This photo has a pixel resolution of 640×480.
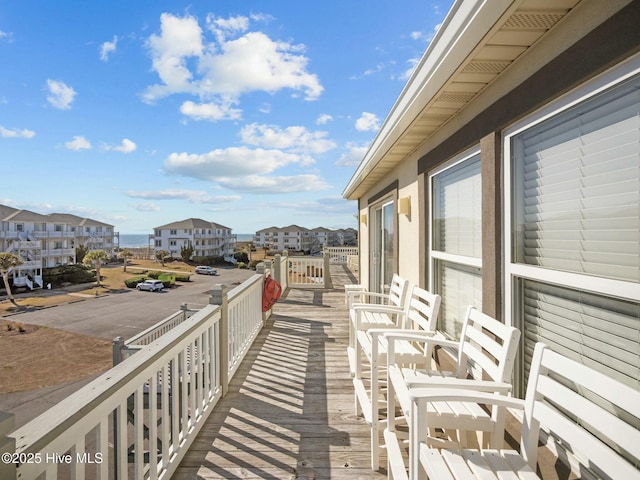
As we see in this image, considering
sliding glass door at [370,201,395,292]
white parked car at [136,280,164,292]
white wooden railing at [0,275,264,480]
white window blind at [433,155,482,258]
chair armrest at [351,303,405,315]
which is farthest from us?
white parked car at [136,280,164,292]

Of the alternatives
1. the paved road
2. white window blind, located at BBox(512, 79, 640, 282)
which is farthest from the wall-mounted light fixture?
the paved road

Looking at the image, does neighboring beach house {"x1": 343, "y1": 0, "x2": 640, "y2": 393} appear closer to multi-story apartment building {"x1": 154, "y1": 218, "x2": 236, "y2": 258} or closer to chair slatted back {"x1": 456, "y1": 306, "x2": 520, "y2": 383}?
chair slatted back {"x1": 456, "y1": 306, "x2": 520, "y2": 383}

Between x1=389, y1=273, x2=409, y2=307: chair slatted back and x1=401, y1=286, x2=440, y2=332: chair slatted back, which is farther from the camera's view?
x1=389, y1=273, x2=409, y2=307: chair slatted back

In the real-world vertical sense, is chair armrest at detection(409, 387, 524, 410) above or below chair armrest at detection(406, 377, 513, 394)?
above

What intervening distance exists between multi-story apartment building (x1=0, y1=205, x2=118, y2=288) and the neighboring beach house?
39336 millimetres

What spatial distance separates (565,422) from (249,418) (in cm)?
212

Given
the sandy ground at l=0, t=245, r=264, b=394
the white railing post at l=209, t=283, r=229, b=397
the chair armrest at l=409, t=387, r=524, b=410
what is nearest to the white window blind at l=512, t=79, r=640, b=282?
the chair armrest at l=409, t=387, r=524, b=410

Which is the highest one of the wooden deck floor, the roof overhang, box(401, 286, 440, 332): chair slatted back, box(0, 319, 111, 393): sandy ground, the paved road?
the roof overhang

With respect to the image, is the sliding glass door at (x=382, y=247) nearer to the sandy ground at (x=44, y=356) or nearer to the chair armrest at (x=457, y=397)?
the chair armrest at (x=457, y=397)

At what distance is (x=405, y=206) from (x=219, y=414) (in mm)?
2909

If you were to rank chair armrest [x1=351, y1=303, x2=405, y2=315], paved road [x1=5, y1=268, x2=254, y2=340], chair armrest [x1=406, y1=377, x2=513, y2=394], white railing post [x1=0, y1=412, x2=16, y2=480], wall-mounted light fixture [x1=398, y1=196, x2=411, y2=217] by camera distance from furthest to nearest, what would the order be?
paved road [x1=5, y1=268, x2=254, y2=340], wall-mounted light fixture [x1=398, y1=196, x2=411, y2=217], chair armrest [x1=351, y1=303, x2=405, y2=315], chair armrest [x1=406, y1=377, x2=513, y2=394], white railing post [x1=0, y1=412, x2=16, y2=480]

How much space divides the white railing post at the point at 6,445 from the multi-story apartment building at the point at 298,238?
62.2 m

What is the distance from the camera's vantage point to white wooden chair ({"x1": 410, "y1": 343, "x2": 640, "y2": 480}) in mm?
1037

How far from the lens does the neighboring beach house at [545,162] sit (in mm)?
1260
